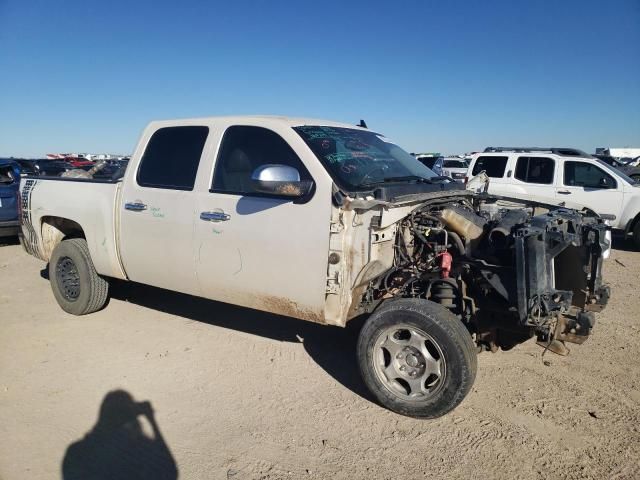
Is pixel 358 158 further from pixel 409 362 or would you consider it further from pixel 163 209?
pixel 163 209

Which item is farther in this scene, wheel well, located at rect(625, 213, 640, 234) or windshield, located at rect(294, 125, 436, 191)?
wheel well, located at rect(625, 213, 640, 234)

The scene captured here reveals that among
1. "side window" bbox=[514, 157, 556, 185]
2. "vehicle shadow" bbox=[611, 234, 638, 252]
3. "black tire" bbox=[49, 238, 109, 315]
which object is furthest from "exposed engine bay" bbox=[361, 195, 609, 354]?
"vehicle shadow" bbox=[611, 234, 638, 252]

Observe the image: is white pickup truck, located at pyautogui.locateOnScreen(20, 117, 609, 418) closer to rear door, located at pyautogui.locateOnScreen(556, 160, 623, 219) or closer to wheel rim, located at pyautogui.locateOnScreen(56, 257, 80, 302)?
wheel rim, located at pyautogui.locateOnScreen(56, 257, 80, 302)

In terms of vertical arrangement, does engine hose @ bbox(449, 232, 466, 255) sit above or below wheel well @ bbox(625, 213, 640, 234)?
above

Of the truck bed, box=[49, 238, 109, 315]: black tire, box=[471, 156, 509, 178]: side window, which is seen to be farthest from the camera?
box=[471, 156, 509, 178]: side window

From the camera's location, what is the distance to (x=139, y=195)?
175 inches

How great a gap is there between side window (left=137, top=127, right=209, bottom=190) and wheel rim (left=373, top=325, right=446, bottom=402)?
219cm

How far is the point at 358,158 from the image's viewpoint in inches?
153

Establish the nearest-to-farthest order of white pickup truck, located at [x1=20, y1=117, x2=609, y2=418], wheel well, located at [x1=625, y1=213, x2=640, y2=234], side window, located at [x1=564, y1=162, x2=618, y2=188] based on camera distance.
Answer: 1. white pickup truck, located at [x1=20, y1=117, x2=609, y2=418]
2. wheel well, located at [x1=625, y1=213, x2=640, y2=234]
3. side window, located at [x1=564, y1=162, x2=618, y2=188]

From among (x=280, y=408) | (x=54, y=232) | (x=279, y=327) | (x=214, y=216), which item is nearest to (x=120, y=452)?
(x=280, y=408)

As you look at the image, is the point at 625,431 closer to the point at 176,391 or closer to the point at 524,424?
the point at 524,424

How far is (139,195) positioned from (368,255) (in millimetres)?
2429

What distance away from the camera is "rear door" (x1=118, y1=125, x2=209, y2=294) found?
4.11m

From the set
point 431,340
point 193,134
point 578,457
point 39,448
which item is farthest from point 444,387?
point 193,134
